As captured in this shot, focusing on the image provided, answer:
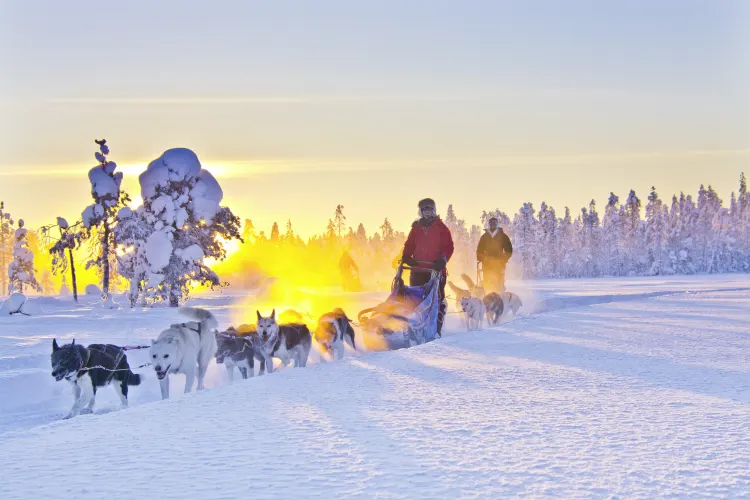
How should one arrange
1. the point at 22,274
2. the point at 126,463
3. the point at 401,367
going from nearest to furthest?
the point at 126,463, the point at 401,367, the point at 22,274

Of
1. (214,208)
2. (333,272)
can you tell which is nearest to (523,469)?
(214,208)

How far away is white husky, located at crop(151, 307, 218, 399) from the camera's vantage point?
8250mm

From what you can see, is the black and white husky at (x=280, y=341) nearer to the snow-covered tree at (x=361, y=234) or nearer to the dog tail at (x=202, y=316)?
the dog tail at (x=202, y=316)

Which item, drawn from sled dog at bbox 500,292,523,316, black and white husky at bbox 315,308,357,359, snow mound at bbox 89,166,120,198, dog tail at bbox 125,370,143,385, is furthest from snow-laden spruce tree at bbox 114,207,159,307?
dog tail at bbox 125,370,143,385

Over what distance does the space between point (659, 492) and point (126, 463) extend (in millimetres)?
2557

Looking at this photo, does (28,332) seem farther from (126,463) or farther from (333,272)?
(333,272)

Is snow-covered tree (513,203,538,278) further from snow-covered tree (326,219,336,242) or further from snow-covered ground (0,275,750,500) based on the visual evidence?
snow-covered ground (0,275,750,500)

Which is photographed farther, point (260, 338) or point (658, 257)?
point (658, 257)

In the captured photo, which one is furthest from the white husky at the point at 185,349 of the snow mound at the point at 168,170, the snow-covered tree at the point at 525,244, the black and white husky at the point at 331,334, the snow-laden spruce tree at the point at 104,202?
the snow-covered tree at the point at 525,244

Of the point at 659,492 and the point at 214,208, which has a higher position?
the point at 214,208

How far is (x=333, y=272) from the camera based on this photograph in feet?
318

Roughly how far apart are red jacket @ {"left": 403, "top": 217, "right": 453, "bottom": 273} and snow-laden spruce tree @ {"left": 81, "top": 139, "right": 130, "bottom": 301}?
2045cm

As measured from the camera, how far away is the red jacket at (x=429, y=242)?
11883mm

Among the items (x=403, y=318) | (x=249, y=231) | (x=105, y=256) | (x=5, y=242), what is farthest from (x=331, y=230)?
(x=403, y=318)
